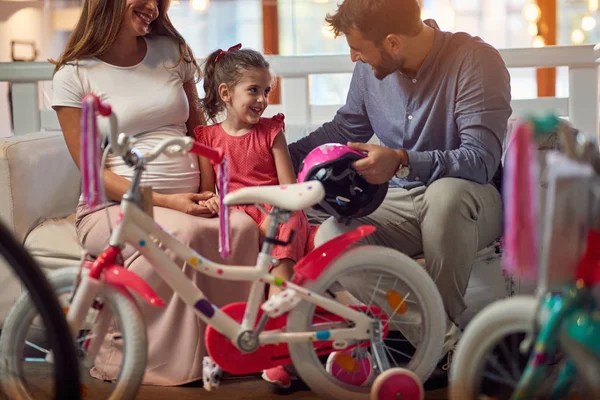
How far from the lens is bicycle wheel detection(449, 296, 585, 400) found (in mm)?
1252

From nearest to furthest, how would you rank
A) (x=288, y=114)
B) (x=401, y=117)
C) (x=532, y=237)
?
(x=532, y=237), (x=401, y=117), (x=288, y=114)

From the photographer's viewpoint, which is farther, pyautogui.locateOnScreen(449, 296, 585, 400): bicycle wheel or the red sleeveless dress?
the red sleeveless dress

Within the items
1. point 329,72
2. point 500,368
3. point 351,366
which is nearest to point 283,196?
point 351,366

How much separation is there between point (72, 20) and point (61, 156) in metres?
3.10

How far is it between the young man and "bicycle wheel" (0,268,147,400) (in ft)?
1.88

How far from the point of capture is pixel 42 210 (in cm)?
227

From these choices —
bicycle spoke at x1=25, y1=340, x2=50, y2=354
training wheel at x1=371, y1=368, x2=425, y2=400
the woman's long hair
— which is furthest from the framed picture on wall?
training wheel at x1=371, y1=368, x2=425, y2=400

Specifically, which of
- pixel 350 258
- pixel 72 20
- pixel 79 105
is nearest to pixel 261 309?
pixel 350 258

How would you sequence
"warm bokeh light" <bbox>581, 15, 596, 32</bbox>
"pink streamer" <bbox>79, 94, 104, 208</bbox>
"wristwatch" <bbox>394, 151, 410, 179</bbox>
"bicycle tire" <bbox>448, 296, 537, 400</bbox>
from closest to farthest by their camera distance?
"bicycle tire" <bbox>448, 296, 537, 400</bbox> → "pink streamer" <bbox>79, 94, 104, 208</bbox> → "wristwatch" <bbox>394, 151, 410, 179</bbox> → "warm bokeh light" <bbox>581, 15, 596, 32</bbox>

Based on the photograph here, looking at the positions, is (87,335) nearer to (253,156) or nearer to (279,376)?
(279,376)

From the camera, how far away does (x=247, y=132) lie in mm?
2100

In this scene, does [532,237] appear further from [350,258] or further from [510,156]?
[350,258]

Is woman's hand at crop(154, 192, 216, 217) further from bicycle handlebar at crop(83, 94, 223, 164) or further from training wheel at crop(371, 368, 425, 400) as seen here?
training wheel at crop(371, 368, 425, 400)

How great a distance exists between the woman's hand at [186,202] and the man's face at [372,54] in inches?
20.7
